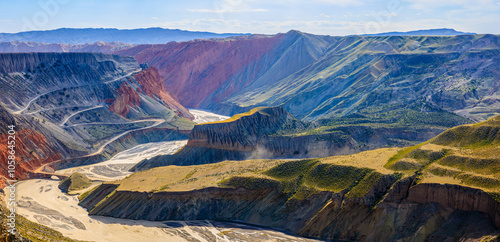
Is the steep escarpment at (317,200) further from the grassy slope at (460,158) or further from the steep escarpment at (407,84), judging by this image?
the steep escarpment at (407,84)

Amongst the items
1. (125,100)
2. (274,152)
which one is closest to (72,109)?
(125,100)

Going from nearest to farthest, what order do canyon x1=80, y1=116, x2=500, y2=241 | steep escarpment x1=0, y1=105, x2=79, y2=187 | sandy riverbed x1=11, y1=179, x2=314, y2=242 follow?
1. canyon x1=80, y1=116, x2=500, y2=241
2. sandy riverbed x1=11, y1=179, x2=314, y2=242
3. steep escarpment x1=0, y1=105, x2=79, y2=187

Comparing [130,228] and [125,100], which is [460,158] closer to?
[130,228]

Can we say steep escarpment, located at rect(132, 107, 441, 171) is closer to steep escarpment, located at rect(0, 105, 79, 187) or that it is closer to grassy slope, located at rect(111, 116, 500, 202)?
steep escarpment, located at rect(0, 105, 79, 187)

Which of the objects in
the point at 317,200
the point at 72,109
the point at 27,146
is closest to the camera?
the point at 317,200

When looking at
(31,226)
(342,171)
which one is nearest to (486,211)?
(342,171)

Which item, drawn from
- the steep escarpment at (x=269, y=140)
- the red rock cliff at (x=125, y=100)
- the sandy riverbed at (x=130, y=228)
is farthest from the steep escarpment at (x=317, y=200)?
the red rock cliff at (x=125, y=100)

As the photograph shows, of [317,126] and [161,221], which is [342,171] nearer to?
[161,221]

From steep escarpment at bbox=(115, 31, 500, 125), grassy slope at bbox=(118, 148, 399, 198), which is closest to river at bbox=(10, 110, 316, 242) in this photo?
grassy slope at bbox=(118, 148, 399, 198)
